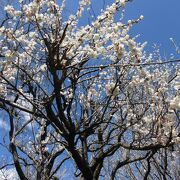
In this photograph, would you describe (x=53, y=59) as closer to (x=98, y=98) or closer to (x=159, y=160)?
(x=98, y=98)

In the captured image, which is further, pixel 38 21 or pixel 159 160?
pixel 159 160

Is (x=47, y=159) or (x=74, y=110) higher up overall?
(x=74, y=110)

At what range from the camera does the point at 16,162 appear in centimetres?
625

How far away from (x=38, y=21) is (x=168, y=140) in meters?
2.34

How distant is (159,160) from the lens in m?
8.85

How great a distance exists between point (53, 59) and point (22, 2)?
0.90 meters

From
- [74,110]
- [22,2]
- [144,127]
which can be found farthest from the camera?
[74,110]

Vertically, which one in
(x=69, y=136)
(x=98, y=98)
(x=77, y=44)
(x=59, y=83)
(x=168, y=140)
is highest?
(x=98, y=98)

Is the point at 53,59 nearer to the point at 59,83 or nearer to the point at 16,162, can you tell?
the point at 59,83

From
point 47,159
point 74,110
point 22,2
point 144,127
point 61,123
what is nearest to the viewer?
point 22,2

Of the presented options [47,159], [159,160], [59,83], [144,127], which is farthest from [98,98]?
[159,160]

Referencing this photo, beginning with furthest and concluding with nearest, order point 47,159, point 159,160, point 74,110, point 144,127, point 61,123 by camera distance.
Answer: point 159,160, point 47,159, point 74,110, point 144,127, point 61,123

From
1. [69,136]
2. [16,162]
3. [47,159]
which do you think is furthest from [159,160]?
[69,136]

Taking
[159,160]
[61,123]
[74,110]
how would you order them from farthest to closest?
1. [159,160]
2. [74,110]
3. [61,123]
